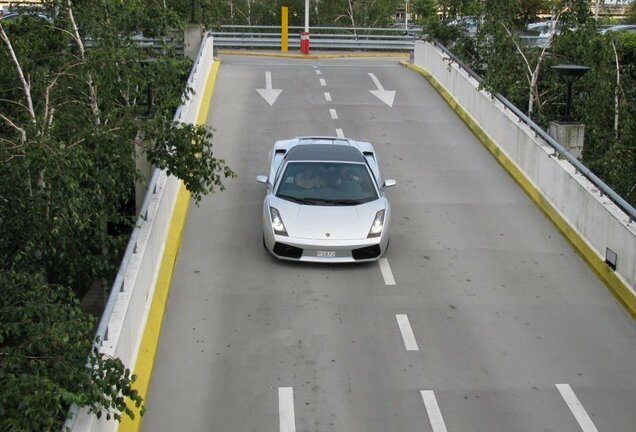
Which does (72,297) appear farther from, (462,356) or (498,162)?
(498,162)

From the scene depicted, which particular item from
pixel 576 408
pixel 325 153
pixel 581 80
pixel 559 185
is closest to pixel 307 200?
pixel 325 153

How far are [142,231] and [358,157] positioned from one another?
447 centimetres

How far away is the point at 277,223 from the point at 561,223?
5.01 meters

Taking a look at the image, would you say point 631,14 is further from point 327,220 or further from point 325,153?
point 327,220

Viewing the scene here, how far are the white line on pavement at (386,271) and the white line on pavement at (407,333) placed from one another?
1.23m

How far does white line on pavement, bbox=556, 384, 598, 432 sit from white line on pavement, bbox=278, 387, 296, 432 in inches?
116

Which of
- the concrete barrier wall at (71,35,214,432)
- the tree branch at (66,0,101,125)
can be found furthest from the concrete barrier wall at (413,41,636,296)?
the tree branch at (66,0,101,125)

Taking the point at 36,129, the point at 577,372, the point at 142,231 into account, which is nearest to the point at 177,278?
the point at 142,231

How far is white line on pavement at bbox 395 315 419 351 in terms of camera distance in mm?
11125

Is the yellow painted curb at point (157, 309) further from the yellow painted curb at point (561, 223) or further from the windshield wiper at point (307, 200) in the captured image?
the yellow painted curb at point (561, 223)

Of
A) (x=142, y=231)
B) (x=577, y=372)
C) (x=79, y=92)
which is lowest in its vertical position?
(x=577, y=372)

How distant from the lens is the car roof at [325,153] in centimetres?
1485

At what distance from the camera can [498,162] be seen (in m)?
19.4

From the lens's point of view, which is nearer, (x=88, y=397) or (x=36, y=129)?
(x=88, y=397)
